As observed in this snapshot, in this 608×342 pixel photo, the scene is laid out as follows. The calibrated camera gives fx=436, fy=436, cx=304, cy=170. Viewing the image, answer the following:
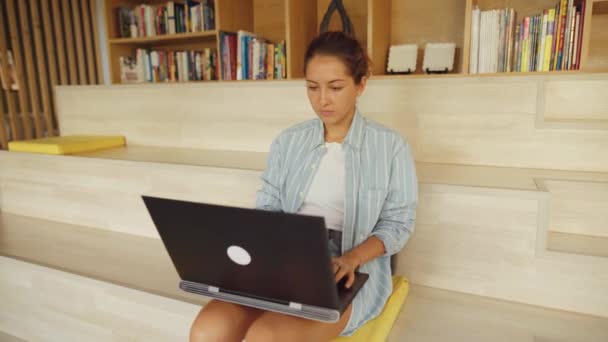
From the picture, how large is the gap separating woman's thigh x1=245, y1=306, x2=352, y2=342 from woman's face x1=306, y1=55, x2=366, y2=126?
46 cm

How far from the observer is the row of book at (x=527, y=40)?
1.82 meters

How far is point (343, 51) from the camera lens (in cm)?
97

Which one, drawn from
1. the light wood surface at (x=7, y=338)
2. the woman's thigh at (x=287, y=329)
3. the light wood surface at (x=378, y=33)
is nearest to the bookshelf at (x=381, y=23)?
the light wood surface at (x=378, y=33)

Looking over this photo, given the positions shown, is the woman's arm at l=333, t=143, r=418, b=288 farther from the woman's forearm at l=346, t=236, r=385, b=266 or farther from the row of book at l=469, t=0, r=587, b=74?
the row of book at l=469, t=0, r=587, b=74

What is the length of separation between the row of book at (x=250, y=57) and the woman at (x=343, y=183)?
1570 millimetres

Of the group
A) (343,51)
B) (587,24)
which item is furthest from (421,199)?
(587,24)

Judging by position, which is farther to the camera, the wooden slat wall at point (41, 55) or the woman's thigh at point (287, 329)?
the wooden slat wall at point (41, 55)

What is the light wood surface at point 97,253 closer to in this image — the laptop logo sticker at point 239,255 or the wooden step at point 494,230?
the wooden step at point 494,230

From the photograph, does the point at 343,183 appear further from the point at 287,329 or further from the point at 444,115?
the point at 444,115

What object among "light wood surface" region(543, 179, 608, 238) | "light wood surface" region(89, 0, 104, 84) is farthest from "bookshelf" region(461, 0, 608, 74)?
"light wood surface" region(89, 0, 104, 84)

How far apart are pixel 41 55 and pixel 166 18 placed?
133cm

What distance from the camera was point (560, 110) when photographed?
57.9 inches

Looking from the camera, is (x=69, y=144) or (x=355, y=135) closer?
(x=355, y=135)

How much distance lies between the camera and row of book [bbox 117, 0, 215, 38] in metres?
2.95
